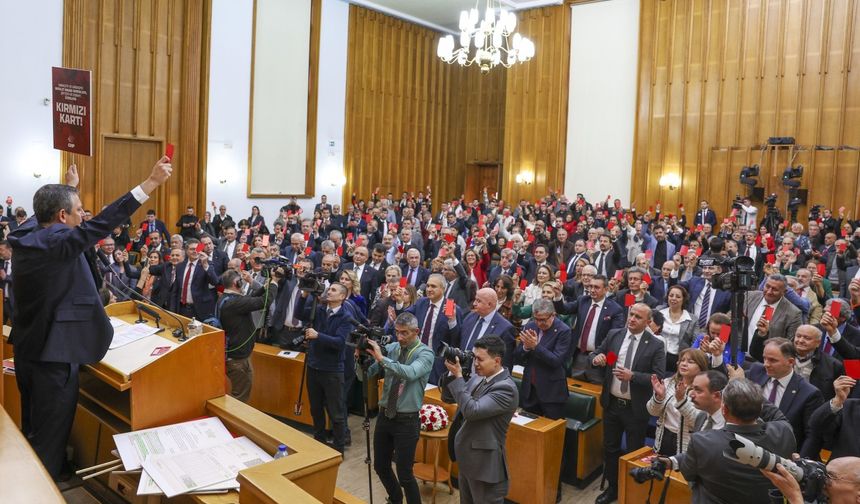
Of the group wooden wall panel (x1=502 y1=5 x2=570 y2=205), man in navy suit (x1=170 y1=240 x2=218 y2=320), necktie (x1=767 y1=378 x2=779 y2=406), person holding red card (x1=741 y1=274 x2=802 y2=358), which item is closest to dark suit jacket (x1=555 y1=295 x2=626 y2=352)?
person holding red card (x1=741 y1=274 x2=802 y2=358)

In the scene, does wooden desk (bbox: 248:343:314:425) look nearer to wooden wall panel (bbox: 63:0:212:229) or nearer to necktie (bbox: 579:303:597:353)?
necktie (bbox: 579:303:597:353)

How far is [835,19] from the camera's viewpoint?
1331cm

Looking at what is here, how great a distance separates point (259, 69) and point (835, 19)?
1207 cm

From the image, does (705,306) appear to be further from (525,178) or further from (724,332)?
(525,178)

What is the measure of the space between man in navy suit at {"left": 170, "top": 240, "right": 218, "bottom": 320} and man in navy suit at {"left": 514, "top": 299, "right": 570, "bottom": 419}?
3810 millimetres

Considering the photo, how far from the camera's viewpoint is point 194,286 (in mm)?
7367

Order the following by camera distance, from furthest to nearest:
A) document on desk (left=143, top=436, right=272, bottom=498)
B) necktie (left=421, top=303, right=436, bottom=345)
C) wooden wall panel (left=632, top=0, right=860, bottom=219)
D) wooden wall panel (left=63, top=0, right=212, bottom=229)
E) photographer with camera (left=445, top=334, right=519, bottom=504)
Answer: wooden wall panel (left=632, top=0, right=860, bottom=219) < wooden wall panel (left=63, top=0, right=212, bottom=229) < necktie (left=421, top=303, right=436, bottom=345) < photographer with camera (left=445, top=334, right=519, bottom=504) < document on desk (left=143, top=436, right=272, bottom=498)

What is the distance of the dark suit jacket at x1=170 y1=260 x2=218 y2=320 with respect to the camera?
289 inches

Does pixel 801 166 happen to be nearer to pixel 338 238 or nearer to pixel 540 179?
pixel 540 179

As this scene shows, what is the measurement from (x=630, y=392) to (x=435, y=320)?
186 cm

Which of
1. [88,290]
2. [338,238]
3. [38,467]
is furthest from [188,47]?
[38,467]

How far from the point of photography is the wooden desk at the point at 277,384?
20.0 ft

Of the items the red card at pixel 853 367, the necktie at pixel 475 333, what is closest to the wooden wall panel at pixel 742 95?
the necktie at pixel 475 333

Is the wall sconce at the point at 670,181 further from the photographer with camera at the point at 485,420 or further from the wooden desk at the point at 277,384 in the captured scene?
the photographer with camera at the point at 485,420
